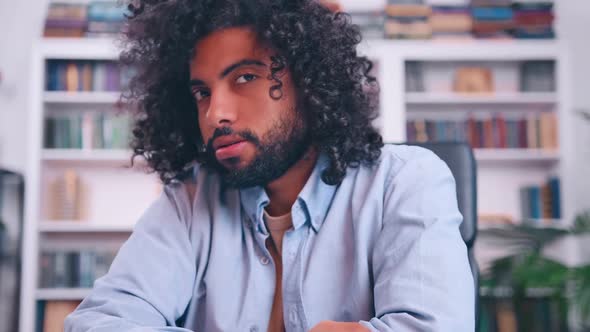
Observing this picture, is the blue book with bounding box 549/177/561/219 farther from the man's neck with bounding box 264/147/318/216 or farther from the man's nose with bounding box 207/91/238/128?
the man's nose with bounding box 207/91/238/128

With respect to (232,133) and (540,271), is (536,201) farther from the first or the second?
(232,133)

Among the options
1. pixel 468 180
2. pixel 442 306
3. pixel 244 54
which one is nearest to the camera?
pixel 442 306

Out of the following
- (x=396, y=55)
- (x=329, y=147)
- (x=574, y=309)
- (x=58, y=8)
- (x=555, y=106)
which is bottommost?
(x=574, y=309)

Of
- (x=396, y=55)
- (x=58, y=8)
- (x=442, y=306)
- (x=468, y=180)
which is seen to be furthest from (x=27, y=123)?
(x=442, y=306)

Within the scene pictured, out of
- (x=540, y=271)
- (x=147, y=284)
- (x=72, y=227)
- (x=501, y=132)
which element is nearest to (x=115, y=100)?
(x=72, y=227)

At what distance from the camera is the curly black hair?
131cm

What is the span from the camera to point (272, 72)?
1.29 metres

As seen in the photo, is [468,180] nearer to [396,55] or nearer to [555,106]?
[396,55]

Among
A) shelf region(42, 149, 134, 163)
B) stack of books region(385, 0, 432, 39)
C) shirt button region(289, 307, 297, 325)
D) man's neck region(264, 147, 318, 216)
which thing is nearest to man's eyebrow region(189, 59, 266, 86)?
man's neck region(264, 147, 318, 216)

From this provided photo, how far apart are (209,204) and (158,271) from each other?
0.18 meters

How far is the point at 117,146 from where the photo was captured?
3.63 metres

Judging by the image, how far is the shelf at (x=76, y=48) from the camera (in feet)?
11.7

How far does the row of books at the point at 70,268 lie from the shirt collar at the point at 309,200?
250 cm

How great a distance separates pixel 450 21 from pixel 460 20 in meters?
0.06
